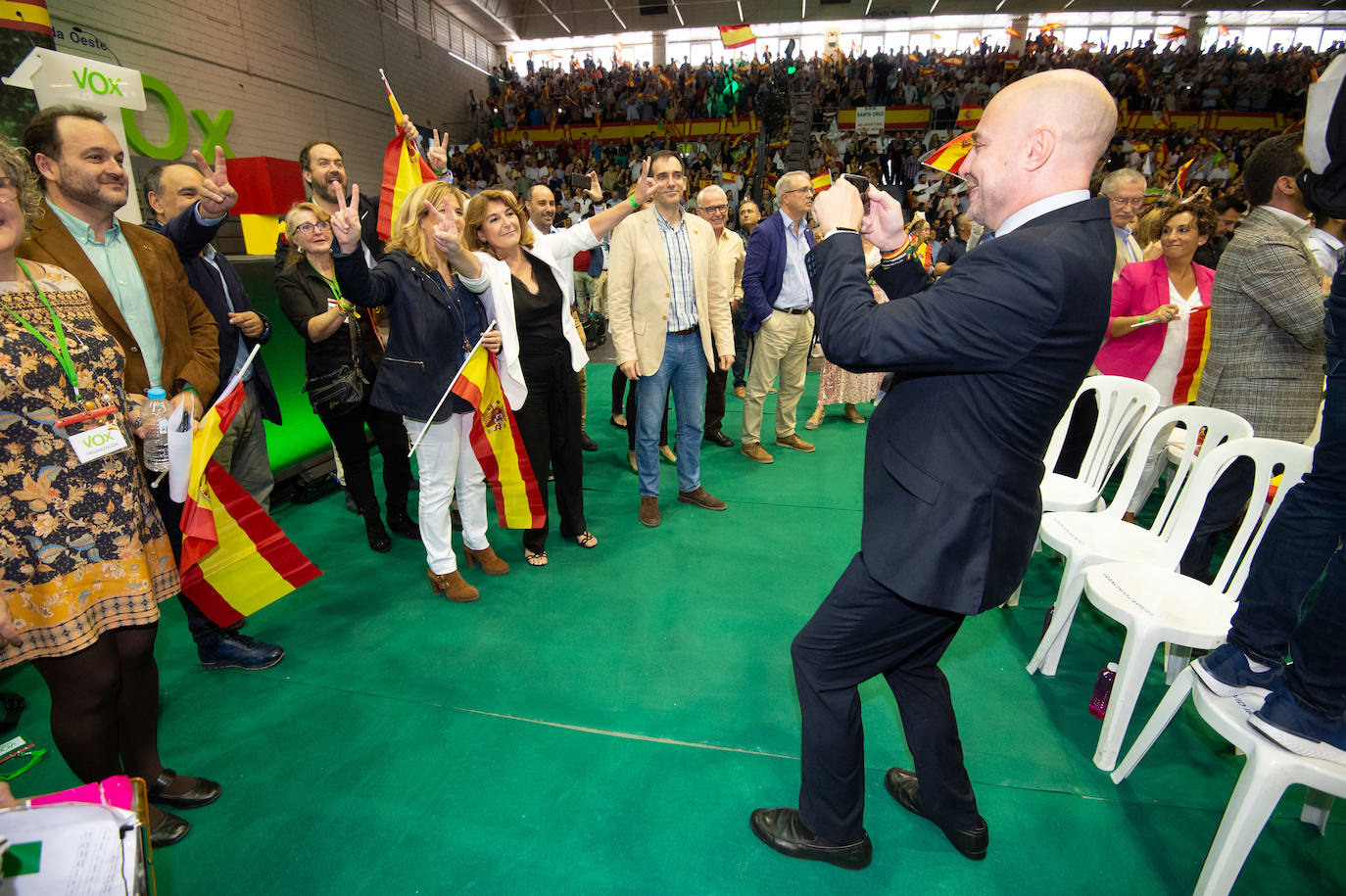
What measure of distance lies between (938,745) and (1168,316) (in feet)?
7.96

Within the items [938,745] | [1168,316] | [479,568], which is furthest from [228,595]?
[1168,316]

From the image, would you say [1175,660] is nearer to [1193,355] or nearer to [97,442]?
[1193,355]

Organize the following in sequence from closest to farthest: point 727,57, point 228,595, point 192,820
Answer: point 192,820 < point 228,595 < point 727,57

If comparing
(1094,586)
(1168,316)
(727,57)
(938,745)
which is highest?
(727,57)

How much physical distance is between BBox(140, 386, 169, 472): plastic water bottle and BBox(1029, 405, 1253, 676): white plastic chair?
281 centimetres

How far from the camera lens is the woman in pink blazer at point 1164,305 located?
2957 mm

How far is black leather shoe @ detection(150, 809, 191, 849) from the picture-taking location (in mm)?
1693

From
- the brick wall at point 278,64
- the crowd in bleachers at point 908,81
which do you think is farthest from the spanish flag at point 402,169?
the crowd in bleachers at point 908,81

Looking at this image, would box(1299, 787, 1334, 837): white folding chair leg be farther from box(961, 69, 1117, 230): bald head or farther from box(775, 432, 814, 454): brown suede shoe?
box(775, 432, 814, 454): brown suede shoe

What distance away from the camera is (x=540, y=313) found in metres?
2.96

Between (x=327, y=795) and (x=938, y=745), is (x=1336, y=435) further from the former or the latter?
(x=327, y=795)

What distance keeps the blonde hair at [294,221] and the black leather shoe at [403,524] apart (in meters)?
1.38

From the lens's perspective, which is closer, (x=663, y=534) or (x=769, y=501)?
(x=663, y=534)

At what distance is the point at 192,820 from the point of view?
1780 millimetres
